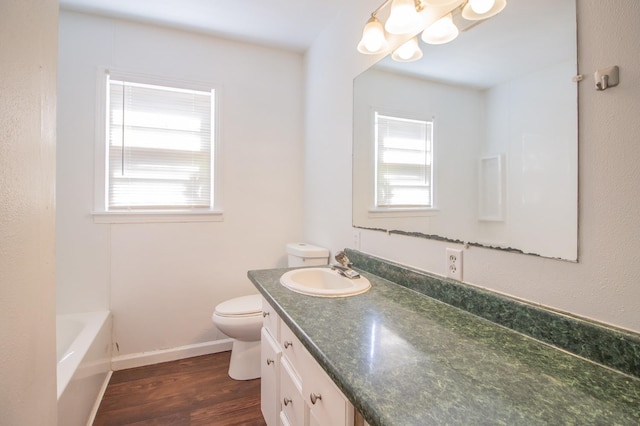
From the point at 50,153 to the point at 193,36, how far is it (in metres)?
1.83

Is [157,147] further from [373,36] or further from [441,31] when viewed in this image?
[441,31]

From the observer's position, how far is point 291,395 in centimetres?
113

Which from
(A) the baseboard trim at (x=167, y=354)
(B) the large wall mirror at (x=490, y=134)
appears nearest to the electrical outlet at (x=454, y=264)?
(B) the large wall mirror at (x=490, y=134)

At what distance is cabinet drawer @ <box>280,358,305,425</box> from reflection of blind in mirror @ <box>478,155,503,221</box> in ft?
2.96

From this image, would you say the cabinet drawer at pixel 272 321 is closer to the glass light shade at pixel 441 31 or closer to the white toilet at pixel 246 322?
the white toilet at pixel 246 322

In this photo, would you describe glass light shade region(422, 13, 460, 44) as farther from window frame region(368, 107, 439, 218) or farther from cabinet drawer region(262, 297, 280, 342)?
cabinet drawer region(262, 297, 280, 342)

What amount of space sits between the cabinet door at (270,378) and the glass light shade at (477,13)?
4.94ft

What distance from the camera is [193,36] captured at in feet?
7.60

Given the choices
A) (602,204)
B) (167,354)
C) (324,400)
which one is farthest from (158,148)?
(602,204)

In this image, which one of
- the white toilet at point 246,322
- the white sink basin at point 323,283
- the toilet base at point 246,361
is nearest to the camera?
the white sink basin at point 323,283

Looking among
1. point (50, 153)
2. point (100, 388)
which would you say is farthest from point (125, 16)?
point (100, 388)

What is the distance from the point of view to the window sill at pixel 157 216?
212 cm

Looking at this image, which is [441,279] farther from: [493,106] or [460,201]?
[493,106]

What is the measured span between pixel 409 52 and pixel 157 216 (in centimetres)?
200
